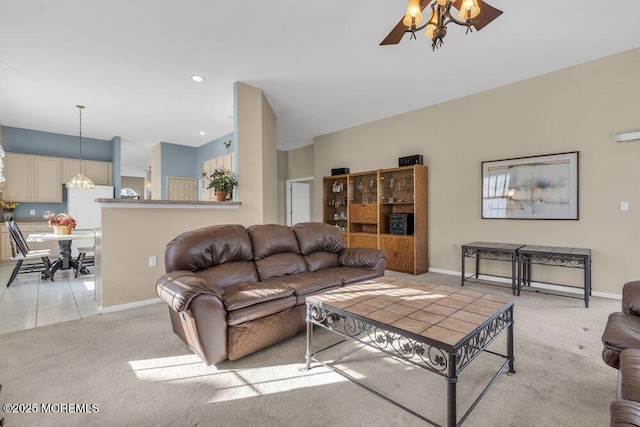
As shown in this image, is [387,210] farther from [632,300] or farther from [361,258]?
[632,300]

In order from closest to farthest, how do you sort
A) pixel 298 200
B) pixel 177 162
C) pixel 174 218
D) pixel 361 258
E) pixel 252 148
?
1. pixel 361 258
2. pixel 174 218
3. pixel 252 148
4. pixel 177 162
5. pixel 298 200

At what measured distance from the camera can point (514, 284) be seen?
12.1 ft

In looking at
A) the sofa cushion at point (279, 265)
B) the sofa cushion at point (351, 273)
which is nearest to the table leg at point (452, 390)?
the sofa cushion at point (351, 273)

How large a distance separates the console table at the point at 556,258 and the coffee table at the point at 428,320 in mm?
1986

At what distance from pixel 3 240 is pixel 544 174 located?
955 cm

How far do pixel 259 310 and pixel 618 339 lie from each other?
6.82 feet

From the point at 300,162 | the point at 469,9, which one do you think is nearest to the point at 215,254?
the point at 469,9

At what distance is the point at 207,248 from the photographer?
2.57 meters

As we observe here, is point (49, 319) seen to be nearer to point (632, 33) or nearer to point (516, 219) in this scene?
point (516, 219)

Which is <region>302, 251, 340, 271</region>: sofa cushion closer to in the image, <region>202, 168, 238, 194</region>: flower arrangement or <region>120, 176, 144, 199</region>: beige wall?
<region>202, 168, 238, 194</region>: flower arrangement

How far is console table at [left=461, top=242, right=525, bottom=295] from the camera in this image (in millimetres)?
3678

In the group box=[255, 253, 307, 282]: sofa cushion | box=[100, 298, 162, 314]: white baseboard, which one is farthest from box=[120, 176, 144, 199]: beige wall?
box=[255, 253, 307, 282]: sofa cushion

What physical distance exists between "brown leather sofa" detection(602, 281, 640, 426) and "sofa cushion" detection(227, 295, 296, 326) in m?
1.82

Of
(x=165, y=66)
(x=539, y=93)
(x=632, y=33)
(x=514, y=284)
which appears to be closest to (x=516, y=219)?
(x=514, y=284)
